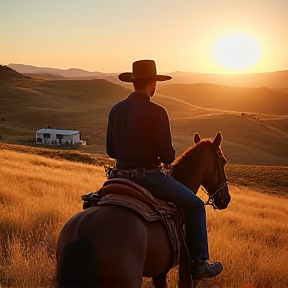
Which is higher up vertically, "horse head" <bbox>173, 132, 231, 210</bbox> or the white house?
"horse head" <bbox>173, 132, 231, 210</bbox>

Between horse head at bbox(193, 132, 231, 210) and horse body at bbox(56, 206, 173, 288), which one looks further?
horse head at bbox(193, 132, 231, 210)

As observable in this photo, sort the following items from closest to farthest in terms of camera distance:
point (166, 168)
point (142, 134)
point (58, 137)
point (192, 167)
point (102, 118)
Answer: point (142, 134) → point (166, 168) → point (192, 167) → point (58, 137) → point (102, 118)

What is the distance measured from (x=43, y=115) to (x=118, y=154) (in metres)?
87.4

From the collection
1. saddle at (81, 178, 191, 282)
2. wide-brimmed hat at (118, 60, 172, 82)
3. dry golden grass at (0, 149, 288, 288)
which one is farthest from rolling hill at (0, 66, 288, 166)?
saddle at (81, 178, 191, 282)

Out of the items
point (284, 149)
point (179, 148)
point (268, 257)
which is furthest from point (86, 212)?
point (284, 149)

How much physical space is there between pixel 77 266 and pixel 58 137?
60.9 m

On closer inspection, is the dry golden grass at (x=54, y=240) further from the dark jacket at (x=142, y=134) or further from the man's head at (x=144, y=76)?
the man's head at (x=144, y=76)

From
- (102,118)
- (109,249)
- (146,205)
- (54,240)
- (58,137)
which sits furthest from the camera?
(102,118)

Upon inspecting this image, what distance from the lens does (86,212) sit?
13.9 feet

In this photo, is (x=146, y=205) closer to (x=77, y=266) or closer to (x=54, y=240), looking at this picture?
(x=77, y=266)

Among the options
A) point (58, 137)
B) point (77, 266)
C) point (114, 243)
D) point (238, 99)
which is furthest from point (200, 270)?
point (238, 99)

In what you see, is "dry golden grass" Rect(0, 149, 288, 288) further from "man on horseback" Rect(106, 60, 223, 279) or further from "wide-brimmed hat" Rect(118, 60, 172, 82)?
"wide-brimmed hat" Rect(118, 60, 172, 82)

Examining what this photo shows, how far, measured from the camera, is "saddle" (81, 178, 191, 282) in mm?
4504

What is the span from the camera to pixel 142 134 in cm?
493
